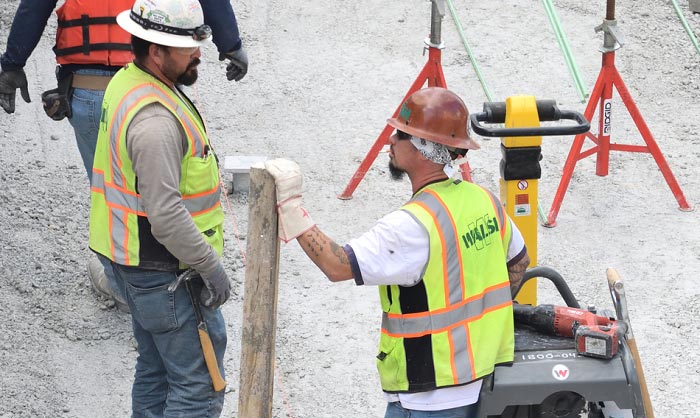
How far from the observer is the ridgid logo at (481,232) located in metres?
3.63

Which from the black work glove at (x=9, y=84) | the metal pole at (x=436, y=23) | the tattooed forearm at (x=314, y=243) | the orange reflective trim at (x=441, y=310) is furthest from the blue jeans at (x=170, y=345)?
the metal pole at (x=436, y=23)

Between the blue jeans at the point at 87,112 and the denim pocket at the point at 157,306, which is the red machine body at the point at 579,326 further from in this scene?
the blue jeans at the point at 87,112

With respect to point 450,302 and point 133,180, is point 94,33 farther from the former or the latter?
point 450,302

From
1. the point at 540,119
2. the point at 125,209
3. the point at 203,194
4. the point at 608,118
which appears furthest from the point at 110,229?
the point at 608,118

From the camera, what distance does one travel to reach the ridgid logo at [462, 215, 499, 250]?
11.9 ft

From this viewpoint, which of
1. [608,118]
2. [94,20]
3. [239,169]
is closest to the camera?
[94,20]

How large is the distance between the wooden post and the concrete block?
3597 millimetres

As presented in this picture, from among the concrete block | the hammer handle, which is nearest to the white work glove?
the hammer handle

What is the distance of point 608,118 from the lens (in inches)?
291

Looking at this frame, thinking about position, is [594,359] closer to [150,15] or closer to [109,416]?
[150,15]

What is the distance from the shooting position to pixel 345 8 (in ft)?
33.3

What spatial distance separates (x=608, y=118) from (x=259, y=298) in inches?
173

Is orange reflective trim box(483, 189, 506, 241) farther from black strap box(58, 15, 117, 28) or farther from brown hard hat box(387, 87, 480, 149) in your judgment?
black strap box(58, 15, 117, 28)

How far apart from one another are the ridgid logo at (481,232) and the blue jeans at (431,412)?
60cm
